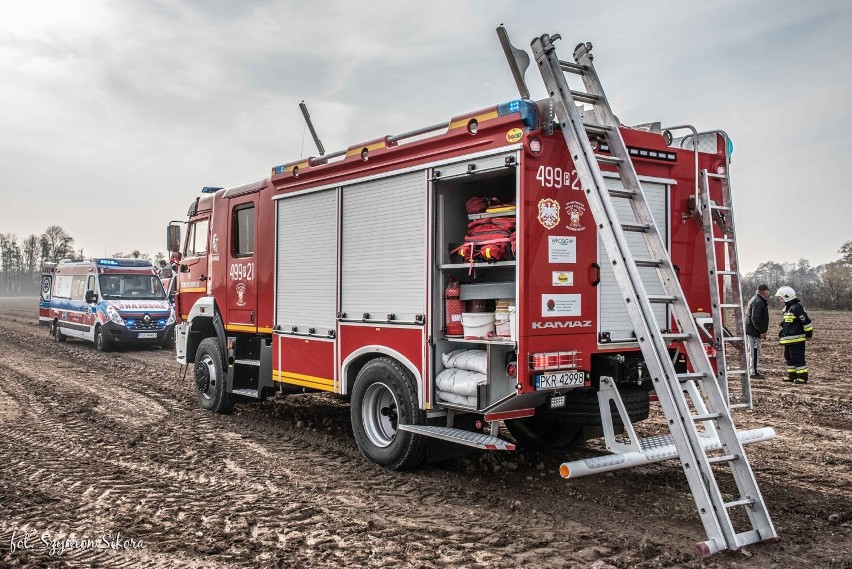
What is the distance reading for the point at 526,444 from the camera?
7.48m

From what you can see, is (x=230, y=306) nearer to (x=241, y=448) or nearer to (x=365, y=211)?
(x=241, y=448)

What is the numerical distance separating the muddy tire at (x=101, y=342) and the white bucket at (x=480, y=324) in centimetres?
1582

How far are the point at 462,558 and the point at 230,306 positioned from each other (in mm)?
5742

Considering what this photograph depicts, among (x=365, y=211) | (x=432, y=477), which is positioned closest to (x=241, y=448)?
(x=432, y=477)

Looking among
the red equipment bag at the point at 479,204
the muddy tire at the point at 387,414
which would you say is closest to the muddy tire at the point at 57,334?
the muddy tire at the point at 387,414

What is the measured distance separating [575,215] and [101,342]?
16.8 m

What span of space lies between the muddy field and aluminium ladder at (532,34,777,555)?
29 cm

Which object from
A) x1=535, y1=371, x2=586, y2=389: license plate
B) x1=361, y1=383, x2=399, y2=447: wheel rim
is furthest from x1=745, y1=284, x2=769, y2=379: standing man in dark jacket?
x1=361, y1=383, x2=399, y2=447: wheel rim

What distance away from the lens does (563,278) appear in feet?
18.4

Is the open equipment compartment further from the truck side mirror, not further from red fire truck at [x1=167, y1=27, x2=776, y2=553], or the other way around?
the truck side mirror

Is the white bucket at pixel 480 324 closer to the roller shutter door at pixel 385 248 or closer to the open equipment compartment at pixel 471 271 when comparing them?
the open equipment compartment at pixel 471 271

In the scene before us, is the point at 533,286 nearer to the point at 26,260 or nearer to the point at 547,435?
the point at 547,435

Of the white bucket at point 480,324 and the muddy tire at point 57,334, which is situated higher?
the white bucket at point 480,324

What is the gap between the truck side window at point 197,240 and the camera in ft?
33.0
